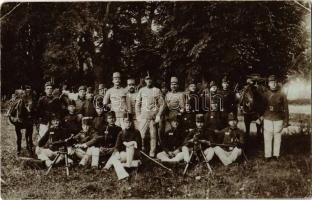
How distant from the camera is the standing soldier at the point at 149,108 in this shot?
7.16 m

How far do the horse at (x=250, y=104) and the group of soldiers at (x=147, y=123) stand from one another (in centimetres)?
6

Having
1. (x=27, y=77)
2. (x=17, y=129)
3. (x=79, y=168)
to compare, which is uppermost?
(x=27, y=77)

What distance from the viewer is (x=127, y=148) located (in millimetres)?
7000

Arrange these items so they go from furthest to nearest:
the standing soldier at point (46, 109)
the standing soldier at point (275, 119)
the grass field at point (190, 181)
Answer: the standing soldier at point (46, 109) < the standing soldier at point (275, 119) < the grass field at point (190, 181)

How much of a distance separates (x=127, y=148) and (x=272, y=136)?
2.40 m

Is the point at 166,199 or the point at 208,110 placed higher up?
the point at 208,110

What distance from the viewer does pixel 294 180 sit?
22.5 feet

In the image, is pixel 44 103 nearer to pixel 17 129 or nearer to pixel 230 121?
pixel 17 129

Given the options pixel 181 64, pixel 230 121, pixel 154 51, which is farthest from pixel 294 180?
pixel 154 51

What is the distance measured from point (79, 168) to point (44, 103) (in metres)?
1.26

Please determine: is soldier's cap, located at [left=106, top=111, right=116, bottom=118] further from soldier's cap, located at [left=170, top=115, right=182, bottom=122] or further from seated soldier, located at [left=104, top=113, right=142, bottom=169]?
soldier's cap, located at [left=170, top=115, right=182, bottom=122]

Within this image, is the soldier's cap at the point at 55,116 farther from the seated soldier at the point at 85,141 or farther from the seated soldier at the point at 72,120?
the seated soldier at the point at 85,141

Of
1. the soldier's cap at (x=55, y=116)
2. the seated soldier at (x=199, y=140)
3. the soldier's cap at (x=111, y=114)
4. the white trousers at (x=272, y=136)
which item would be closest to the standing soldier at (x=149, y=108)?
the soldier's cap at (x=111, y=114)

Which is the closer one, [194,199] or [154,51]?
[194,199]
